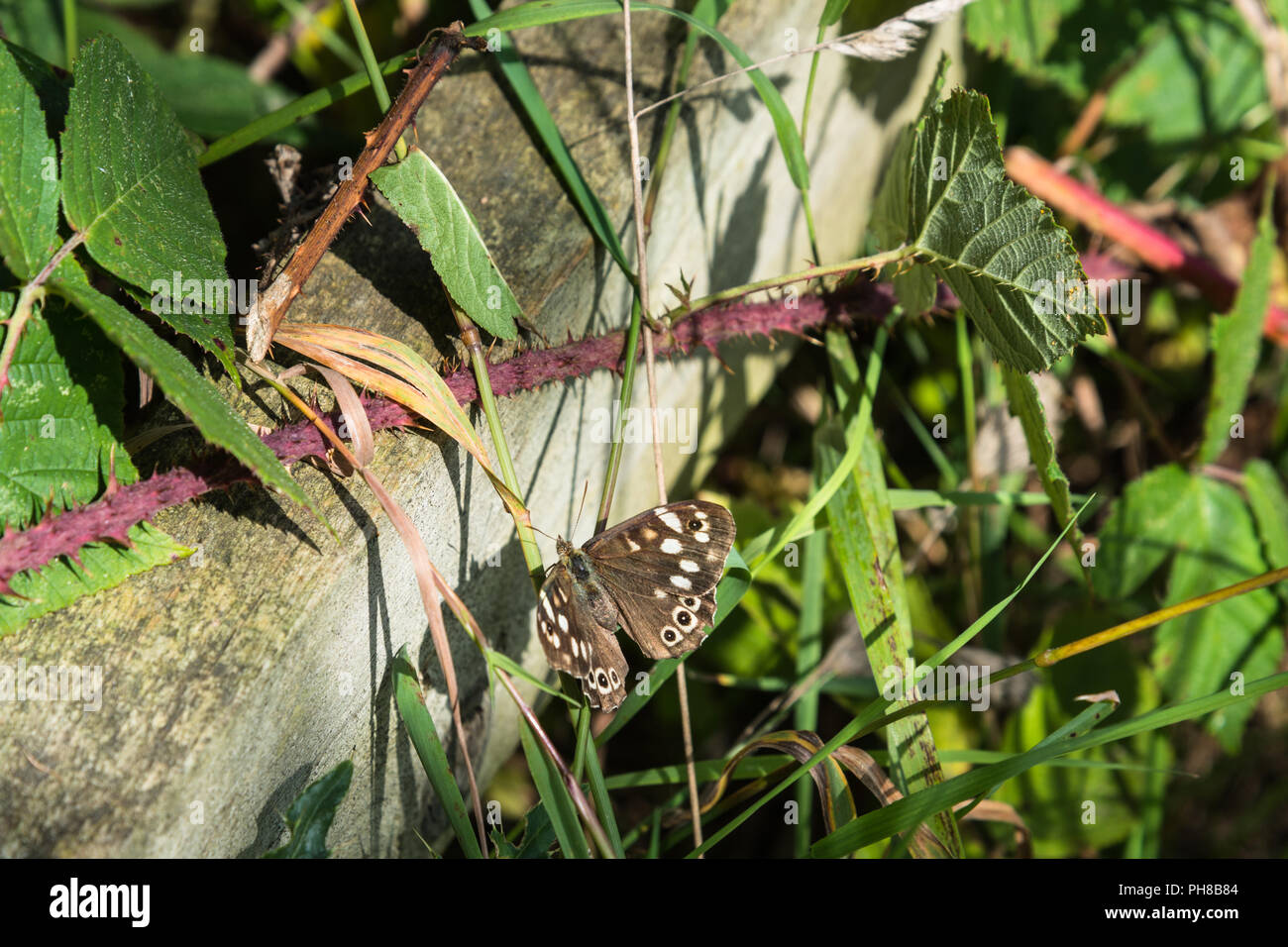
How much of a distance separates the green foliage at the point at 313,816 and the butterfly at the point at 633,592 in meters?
0.34

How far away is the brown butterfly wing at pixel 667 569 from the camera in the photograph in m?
1.33

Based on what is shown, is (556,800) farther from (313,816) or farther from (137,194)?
(137,194)

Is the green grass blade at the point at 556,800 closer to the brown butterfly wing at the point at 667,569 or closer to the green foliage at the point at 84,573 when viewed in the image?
the brown butterfly wing at the point at 667,569

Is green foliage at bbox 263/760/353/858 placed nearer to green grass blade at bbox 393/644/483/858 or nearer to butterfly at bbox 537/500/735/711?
green grass blade at bbox 393/644/483/858

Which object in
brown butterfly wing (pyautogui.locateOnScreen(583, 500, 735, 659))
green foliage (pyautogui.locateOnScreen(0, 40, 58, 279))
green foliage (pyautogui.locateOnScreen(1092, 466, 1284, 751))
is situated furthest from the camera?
green foliage (pyautogui.locateOnScreen(1092, 466, 1284, 751))

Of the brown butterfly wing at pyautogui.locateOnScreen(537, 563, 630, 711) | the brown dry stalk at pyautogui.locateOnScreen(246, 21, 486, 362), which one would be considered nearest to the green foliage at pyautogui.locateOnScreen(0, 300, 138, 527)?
the brown dry stalk at pyautogui.locateOnScreen(246, 21, 486, 362)

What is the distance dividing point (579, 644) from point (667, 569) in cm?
20

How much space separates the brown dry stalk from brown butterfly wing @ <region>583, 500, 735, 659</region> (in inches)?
23.3

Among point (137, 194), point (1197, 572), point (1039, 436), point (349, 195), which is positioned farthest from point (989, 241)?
point (137, 194)

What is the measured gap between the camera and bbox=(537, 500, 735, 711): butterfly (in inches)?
50.2

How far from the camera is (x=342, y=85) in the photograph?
1.47m

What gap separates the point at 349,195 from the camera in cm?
125

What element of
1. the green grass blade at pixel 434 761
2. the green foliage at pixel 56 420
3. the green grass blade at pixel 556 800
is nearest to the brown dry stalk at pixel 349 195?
the green foliage at pixel 56 420
